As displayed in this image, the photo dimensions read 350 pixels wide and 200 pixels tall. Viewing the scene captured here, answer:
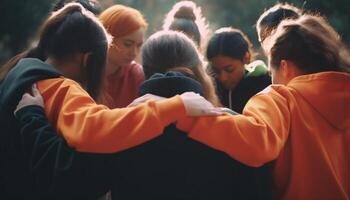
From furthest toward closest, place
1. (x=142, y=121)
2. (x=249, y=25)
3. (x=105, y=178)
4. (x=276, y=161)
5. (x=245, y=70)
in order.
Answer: (x=249, y=25) < (x=245, y=70) < (x=276, y=161) < (x=105, y=178) < (x=142, y=121)

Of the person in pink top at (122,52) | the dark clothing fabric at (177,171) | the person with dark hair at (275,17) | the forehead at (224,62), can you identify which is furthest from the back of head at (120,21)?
the dark clothing fabric at (177,171)

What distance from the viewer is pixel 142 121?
1.77 metres

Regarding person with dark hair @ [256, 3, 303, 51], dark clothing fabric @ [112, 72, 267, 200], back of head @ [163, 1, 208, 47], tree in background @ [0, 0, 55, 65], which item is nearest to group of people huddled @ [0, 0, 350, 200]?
dark clothing fabric @ [112, 72, 267, 200]

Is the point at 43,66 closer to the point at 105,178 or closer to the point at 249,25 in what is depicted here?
the point at 105,178

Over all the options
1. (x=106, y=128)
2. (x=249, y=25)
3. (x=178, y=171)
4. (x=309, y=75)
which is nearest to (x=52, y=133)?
(x=106, y=128)

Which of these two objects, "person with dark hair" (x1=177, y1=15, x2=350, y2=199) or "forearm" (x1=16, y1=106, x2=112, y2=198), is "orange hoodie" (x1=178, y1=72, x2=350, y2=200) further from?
"forearm" (x1=16, y1=106, x2=112, y2=198)

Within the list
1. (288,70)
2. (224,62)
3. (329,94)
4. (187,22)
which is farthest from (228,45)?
(329,94)

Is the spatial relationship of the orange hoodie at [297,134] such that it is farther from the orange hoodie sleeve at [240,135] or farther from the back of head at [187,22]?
the back of head at [187,22]

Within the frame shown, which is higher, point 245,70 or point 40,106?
point 40,106

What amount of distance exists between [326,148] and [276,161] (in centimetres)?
21

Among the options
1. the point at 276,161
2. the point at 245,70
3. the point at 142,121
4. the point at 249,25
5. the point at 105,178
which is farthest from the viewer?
the point at 249,25

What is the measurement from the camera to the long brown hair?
216 centimetres

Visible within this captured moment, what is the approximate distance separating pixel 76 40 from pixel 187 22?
5.79 feet

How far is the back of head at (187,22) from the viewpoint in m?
3.77
